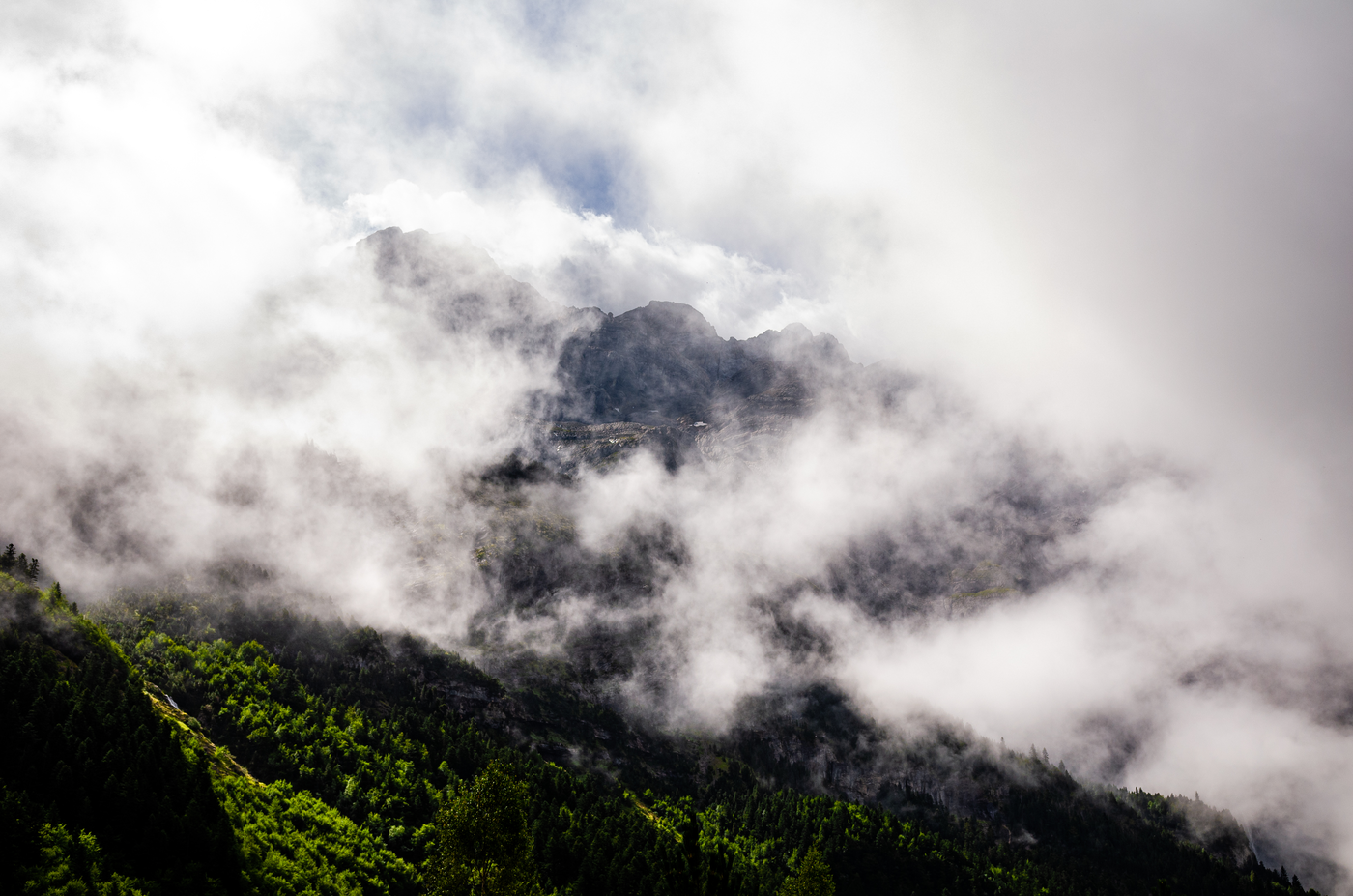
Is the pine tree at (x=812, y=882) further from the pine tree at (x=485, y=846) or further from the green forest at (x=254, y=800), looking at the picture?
the pine tree at (x=485, y=846)

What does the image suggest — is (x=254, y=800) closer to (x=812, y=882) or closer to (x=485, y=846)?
(x=485, y=846)

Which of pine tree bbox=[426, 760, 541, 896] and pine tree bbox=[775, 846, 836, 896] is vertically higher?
pine tree bbox=[775, 846, 836, 896]

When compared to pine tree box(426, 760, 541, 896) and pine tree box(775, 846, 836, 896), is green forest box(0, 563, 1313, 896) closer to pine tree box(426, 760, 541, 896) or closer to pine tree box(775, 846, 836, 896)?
pine tree box(426, 760, 541, 896)

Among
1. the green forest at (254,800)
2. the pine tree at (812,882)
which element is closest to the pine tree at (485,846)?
the green forest at (254,800)

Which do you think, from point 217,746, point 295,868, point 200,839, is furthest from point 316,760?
point 200,839

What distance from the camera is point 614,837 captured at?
159500 mm

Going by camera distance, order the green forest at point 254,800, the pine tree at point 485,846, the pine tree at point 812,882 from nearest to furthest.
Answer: the pine tree at point 485,846 → the green forest at point 254,800 → the pine tree at point 812,882

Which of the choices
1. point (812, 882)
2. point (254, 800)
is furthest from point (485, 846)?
point (254, 800)

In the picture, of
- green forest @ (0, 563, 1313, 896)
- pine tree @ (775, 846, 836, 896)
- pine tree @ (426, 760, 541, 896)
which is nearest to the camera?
pine tree @ (426, 760, 541, 896)

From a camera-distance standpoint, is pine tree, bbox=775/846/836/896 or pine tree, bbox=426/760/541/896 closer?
pine tree, bbox=426/760/541/896

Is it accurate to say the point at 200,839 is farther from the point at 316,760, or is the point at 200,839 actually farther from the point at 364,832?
the point at 316,760

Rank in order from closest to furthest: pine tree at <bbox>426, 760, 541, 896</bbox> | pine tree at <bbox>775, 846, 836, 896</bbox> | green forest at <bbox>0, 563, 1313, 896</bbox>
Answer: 1. pine tree at <bbox>426, 760, 541, 896</bbox>
2. green forest at <bbox>0, 563, 1313, 896</bbox>
3. pine tree at <bbox>775, 846, 836, 896</bbox>

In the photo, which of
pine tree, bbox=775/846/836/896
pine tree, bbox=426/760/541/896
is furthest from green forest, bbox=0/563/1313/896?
pine tree, bbox=775/846/836/896

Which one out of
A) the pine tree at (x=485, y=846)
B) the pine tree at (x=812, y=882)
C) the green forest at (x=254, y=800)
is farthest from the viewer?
the pine tree at (x=812, y=882)
